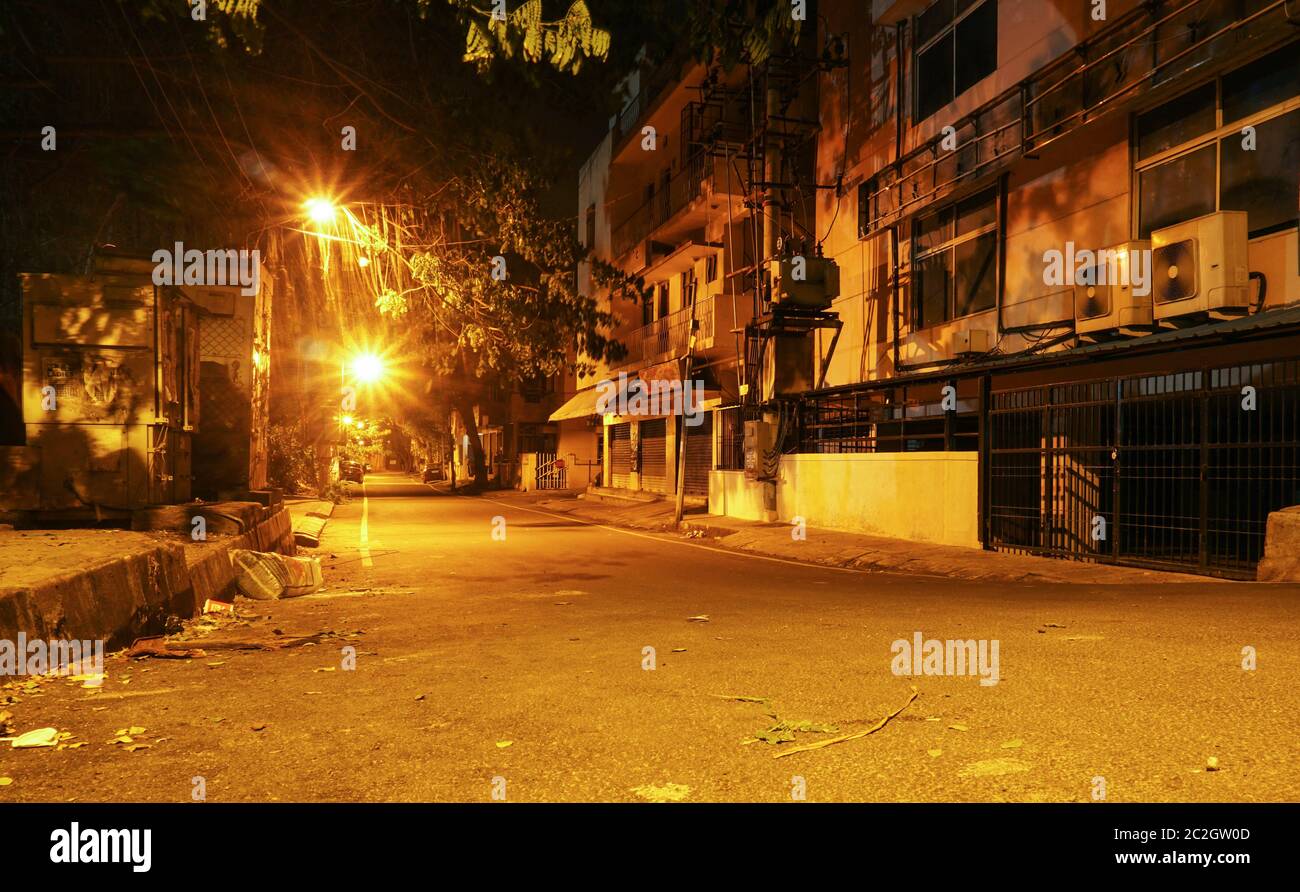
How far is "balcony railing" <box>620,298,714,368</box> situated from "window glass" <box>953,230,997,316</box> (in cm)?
885

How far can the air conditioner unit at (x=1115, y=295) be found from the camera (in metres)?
10.8

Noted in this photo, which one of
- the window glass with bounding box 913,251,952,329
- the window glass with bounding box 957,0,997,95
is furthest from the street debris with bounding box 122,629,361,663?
the window glass with bounding box 957,0,997,95

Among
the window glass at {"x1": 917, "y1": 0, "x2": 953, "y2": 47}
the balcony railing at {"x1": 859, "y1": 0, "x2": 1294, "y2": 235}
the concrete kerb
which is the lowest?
the concrete kerb

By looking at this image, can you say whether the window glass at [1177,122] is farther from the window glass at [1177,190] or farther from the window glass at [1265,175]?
the window glass at [1265,175]

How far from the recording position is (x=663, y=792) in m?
3.08

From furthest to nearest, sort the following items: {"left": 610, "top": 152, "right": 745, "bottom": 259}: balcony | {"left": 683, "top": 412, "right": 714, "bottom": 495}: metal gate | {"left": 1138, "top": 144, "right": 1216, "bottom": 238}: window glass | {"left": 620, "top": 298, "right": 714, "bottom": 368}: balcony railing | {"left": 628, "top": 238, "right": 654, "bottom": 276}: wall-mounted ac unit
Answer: {"left": 628, "top": 238, "right": 654, "bottom": 276}: wall-mounted ac unit < {"left": 683, "top": 412, "right": 714, "bottom": 495}: metal gate < {"left": 620, "top": 298, "right": 714, "bottom": 368}: balcony railing < {"left": 610, "top": 152, "right": 745, "bottom": 259}: balcony < {"left": 1138, "top": 144, "right": 1216, "bottom": 238}: window glass

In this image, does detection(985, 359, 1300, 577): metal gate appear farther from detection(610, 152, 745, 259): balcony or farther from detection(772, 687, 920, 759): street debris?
detection(610, 152, 745, 259): balcony


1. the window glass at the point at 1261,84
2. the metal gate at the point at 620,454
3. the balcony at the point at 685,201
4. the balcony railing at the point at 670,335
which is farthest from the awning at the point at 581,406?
the window glass at the point at 1261,84

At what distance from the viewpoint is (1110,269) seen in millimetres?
11414

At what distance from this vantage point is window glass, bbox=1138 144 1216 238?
35.8 feet

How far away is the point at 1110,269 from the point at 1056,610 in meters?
6.53

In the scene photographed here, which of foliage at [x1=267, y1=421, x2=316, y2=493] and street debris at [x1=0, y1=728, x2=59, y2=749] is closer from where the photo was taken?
street debris at [x1=0, y1=728, x2=59, y2=749]

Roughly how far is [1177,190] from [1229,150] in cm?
79
